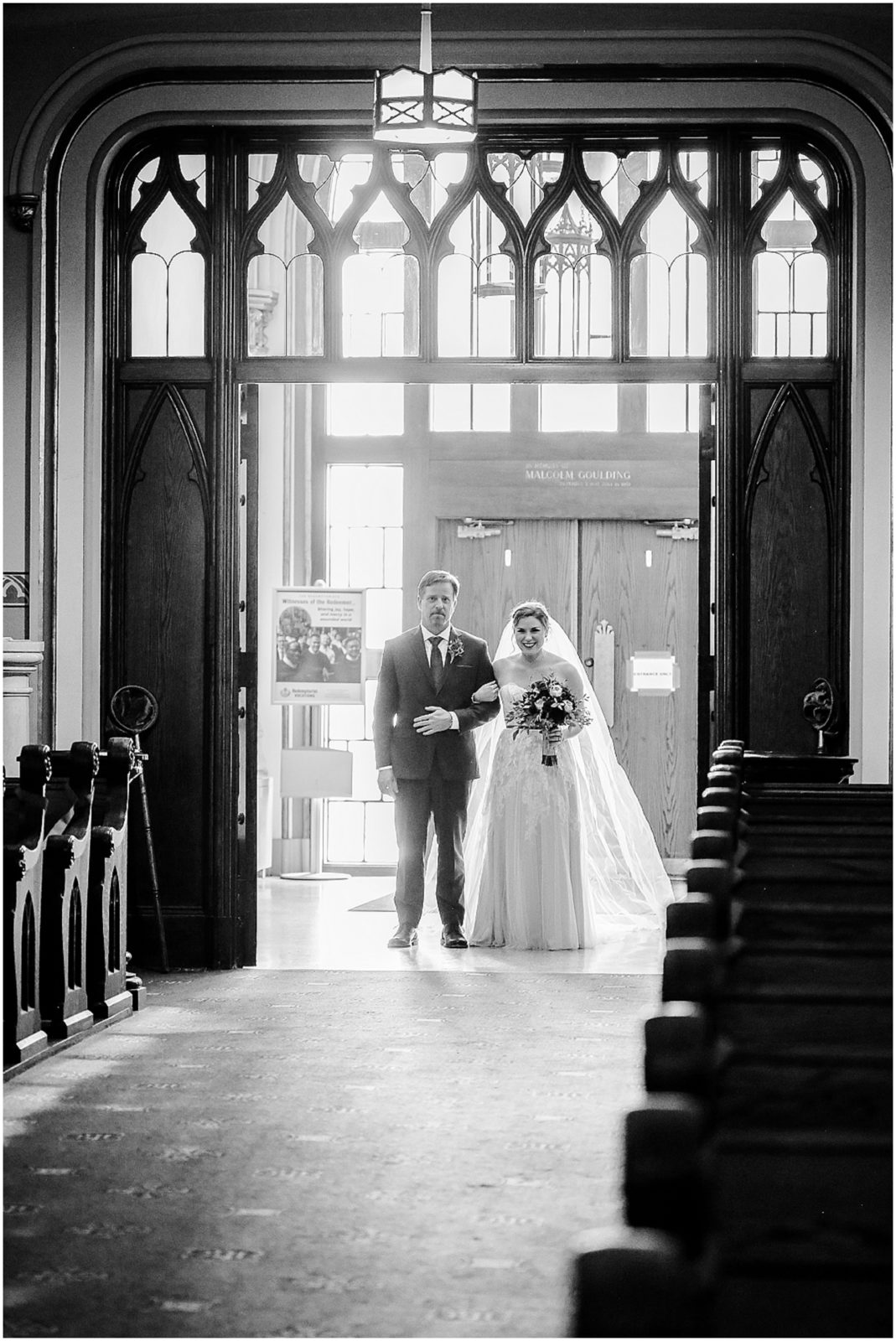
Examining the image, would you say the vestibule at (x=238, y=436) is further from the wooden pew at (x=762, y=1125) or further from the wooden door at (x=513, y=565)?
the wooden pew at (x=762, y=1125)

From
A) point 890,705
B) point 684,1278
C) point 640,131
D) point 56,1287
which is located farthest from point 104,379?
point 684,1278

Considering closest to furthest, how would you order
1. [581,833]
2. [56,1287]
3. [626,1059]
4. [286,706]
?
[56,1287]
[626,1059]
[581,833]
[286,706]

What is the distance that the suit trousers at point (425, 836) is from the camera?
7.55 meters

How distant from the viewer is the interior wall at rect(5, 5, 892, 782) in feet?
22.1

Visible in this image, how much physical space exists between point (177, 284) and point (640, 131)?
87.2 inches

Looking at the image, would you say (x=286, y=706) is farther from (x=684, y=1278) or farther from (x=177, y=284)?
(x=684, y=1278)

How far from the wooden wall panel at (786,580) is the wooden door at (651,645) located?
420 cm

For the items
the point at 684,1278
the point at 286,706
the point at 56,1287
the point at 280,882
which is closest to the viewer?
the point at 684,1278

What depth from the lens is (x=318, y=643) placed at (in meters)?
10.3

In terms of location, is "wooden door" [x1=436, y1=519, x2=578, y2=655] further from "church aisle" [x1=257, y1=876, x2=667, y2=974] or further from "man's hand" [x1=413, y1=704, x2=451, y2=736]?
"man's hand" [x1=413, y1=704, x2=451, y2=736]

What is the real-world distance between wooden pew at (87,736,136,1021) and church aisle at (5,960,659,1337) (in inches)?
5.4

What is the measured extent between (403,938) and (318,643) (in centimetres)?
319

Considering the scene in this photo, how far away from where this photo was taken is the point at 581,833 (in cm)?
780

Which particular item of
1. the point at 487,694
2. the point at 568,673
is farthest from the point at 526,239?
the point at 568,673
